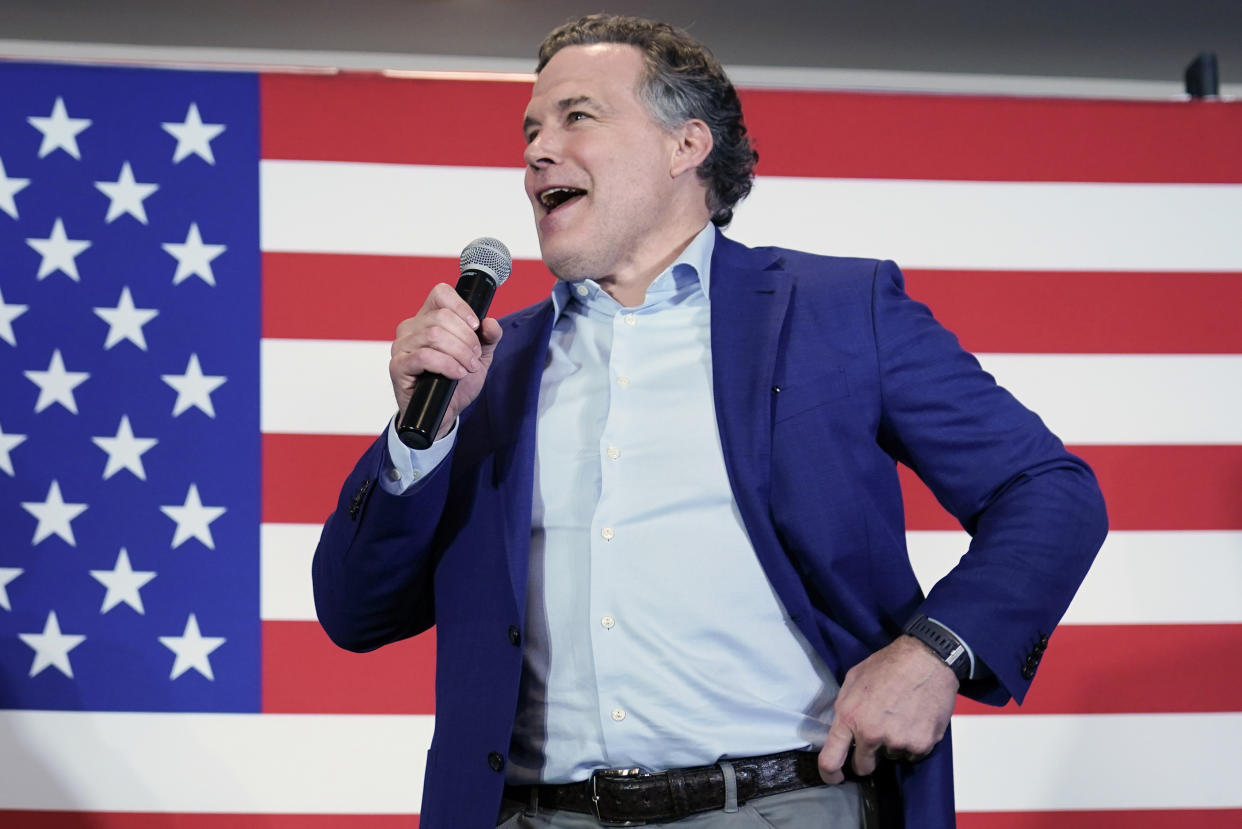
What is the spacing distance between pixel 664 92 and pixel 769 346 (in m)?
0.45

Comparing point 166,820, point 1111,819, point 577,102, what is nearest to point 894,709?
point 577,102

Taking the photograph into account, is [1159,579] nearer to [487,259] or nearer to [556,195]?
[556,195]

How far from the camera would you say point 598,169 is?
1570mm

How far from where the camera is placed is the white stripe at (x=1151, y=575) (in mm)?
2340

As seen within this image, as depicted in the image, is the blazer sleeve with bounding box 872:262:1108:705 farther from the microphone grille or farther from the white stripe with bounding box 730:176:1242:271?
the white stripe with bounding box 730:176:1242:271

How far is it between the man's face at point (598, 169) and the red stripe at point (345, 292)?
28.9 inches

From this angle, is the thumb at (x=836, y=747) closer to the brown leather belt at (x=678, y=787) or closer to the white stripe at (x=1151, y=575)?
the brown leather belt at (x=678, y=787)

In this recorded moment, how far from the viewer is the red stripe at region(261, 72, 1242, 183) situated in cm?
237

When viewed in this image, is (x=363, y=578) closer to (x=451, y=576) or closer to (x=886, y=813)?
(x=451, y=576)

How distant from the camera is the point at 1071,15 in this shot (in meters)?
2.70

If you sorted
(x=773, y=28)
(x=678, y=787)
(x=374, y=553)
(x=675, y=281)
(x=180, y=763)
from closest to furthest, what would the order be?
(x=678, y=787) < (x=374, y=553) < (x=675, y=281) < (x=180, y=763) < (x=773, y=28)

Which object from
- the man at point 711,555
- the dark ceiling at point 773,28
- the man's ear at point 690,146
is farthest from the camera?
the dark ceiling at point 773,28

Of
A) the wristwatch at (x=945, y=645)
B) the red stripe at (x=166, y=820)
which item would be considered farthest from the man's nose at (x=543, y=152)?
the red stripe at (x=166, y=820)

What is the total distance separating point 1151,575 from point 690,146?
1.31 metres
